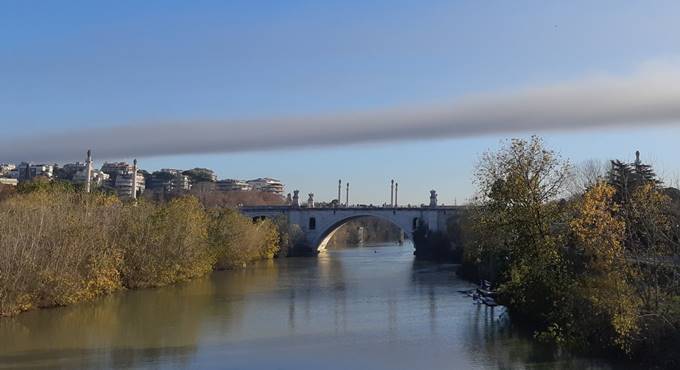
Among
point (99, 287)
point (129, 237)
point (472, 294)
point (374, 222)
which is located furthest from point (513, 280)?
point (374, 222)

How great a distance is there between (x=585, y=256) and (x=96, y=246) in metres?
18.2

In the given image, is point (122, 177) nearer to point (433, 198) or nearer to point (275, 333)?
point (433, 198)

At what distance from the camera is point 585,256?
17.5 meters

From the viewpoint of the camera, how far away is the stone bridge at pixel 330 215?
67875mm

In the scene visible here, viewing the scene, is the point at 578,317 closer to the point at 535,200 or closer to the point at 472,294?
the point at 535,200

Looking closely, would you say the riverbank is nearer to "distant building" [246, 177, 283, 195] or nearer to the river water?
the river water

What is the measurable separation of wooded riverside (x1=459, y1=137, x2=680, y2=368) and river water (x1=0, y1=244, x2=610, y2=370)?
3.01 feet

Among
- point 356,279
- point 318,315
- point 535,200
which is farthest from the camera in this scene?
point 356,279

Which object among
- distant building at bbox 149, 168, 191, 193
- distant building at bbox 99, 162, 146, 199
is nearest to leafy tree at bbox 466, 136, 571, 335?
distant building at bbox 99, 162, 146, 199

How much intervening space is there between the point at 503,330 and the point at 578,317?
416cm

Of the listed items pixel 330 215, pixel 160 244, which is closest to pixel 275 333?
pixel 160 244

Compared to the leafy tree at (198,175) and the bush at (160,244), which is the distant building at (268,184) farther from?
the bush at (160,244)

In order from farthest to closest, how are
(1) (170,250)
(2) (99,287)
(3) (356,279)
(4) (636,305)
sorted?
(3) (356,279)
(1) (170,250)
(2) (99,287)
(4) (636,305)

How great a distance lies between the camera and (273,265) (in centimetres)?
4928
